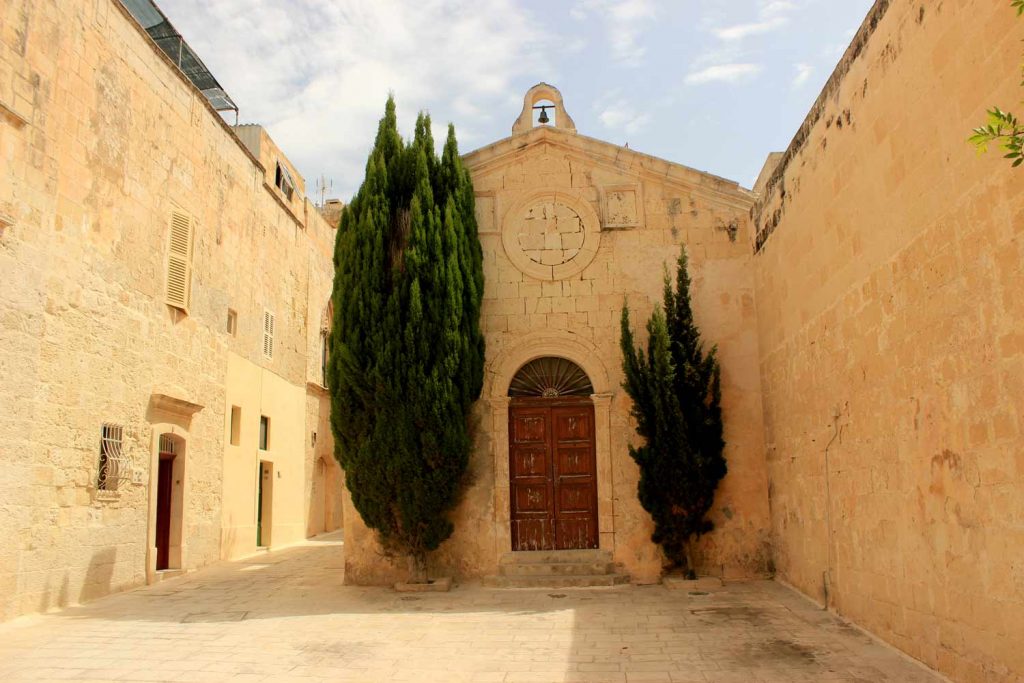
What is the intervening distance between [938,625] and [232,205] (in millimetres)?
12190

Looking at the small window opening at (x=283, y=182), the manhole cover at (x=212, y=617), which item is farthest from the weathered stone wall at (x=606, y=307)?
the small window opening at (x=283, y=182)

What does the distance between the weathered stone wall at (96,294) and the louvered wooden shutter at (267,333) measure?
5.90 ft

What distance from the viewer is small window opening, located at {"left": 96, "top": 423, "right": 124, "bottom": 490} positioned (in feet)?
31.6

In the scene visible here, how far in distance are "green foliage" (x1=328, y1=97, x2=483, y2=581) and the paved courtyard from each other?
1.23 m

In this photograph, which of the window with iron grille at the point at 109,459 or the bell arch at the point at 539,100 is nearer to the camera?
the window with iron grille at the point at 109,459

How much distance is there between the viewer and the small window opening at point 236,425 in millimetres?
14031

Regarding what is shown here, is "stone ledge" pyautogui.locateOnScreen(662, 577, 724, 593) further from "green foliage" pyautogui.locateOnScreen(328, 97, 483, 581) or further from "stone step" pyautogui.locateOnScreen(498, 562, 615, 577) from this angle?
"green foliage" pyautogui.locateOnScreen(328, 97, 483, 581)

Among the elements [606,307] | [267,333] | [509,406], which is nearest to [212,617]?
[509,406]

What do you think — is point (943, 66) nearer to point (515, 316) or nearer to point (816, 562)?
point (816, 562)

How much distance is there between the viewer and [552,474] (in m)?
10.6

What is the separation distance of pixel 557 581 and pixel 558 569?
0.19m

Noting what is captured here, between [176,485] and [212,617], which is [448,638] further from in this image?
[176,485]

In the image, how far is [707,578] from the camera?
9.77m

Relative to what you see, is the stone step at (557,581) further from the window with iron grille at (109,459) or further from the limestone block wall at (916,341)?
the window with iron grille at (109,459)
